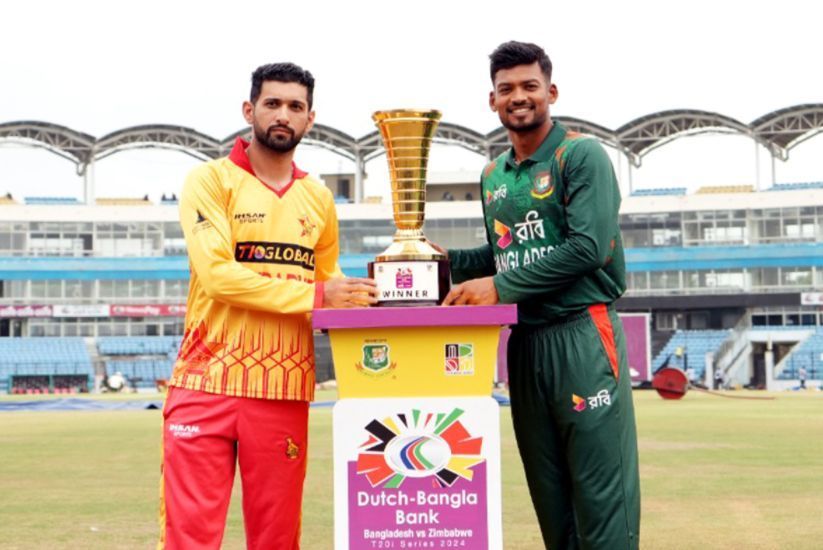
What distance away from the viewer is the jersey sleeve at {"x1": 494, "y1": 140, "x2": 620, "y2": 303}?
4.29 meters

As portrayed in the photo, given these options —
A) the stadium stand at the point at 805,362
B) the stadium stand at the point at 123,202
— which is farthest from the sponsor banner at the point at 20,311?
the stadium stand at the point at 805,362

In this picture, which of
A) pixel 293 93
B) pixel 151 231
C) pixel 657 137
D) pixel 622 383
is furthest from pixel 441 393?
pixel 151 231

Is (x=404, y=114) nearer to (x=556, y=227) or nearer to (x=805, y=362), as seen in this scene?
(x=556, y=227)

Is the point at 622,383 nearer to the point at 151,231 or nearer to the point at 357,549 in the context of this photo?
the point at 357,549

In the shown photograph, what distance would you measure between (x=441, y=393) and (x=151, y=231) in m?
61.9

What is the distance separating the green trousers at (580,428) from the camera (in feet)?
14.6

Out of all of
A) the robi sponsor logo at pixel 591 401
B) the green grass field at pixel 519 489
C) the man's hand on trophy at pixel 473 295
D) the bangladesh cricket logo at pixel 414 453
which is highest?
the man's hand on trophy at pixel 473 295

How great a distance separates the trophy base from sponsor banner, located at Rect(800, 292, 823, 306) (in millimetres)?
56005

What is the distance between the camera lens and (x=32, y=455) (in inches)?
600

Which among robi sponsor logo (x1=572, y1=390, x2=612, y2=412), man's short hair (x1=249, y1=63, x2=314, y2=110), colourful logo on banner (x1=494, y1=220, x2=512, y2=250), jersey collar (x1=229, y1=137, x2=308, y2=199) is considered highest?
man's short hair (x1=249, y1=63, x2=314, y2=110)

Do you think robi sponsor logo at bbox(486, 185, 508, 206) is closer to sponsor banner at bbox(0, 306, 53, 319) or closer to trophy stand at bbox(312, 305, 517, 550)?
trophy stand at bbox(312, 305, 517, 550)

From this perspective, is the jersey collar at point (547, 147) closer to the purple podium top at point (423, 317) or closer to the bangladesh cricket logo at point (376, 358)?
the purple podium top at point (423, 317)

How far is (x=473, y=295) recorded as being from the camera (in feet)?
13.8

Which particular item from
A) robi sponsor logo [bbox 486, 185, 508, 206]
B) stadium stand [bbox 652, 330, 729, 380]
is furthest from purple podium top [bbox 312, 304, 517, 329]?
stadium stand [bbox 652, 330, 729, 380]
